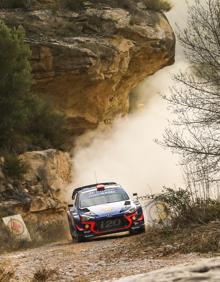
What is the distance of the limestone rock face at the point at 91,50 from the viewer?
33906 mm

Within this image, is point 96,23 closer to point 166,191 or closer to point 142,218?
point 142,218

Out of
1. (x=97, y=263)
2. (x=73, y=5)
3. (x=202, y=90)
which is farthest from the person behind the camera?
(x=73, y=5)

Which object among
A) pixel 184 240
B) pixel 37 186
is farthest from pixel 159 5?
pixel 184 240

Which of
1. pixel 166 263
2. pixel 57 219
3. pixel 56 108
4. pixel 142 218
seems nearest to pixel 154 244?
pixel 166 263

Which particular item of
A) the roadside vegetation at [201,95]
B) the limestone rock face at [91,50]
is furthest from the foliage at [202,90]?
the limestone rock face at [91,50]

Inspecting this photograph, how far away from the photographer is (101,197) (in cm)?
1725

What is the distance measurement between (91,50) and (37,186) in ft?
33.1

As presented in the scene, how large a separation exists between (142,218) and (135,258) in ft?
20.1

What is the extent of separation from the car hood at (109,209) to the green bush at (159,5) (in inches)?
1038

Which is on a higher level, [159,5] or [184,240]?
[159,5]

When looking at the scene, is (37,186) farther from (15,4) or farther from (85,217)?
(15,4)

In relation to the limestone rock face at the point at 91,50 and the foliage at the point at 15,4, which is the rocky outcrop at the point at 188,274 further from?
the foliage at the point at 15,4

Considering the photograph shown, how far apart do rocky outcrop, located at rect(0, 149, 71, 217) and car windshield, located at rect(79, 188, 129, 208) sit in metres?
7.60

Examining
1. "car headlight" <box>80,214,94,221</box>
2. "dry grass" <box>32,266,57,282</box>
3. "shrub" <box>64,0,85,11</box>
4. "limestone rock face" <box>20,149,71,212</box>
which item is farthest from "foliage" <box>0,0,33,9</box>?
"dry grass" <box>32,266,57,282</box>
